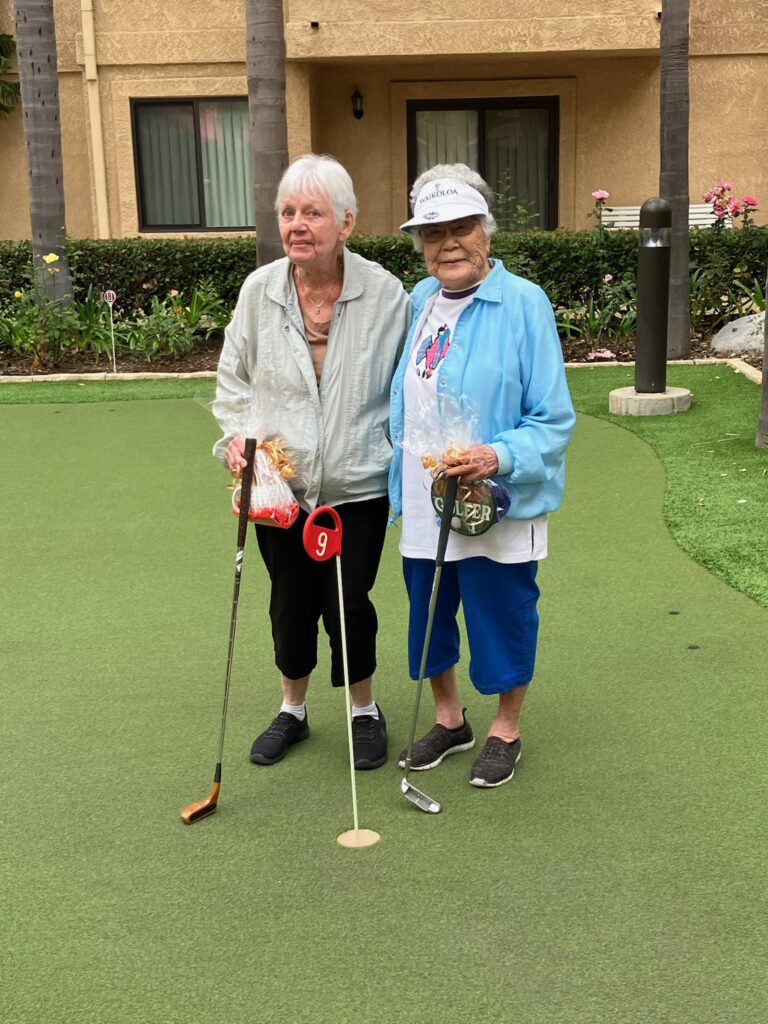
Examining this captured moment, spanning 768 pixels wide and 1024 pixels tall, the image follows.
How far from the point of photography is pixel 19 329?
10727mm

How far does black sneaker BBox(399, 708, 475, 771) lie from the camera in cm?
361

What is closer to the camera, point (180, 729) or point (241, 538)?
point (241, 538)

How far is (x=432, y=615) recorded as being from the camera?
10.8 feet

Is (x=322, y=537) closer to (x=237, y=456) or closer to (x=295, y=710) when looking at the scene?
(x=237, y=456)

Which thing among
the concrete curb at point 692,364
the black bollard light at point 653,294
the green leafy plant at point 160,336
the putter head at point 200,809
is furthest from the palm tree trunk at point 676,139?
the putter head at point 200,809

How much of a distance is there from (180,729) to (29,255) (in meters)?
8.66

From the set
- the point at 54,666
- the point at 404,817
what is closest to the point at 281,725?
the point at 404,817

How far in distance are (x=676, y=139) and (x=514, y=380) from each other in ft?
24.5

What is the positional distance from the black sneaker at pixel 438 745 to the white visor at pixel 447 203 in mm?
1497

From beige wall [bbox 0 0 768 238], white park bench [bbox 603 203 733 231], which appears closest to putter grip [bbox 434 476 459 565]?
beige wall [bbox 0 0 768 238]

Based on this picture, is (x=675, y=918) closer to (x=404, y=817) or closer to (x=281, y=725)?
(x=404, y=817)

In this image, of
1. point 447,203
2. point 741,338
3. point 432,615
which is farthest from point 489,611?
point 741,338

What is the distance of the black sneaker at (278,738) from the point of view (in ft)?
12.1

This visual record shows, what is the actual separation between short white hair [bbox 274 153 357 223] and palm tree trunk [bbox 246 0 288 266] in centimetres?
652
